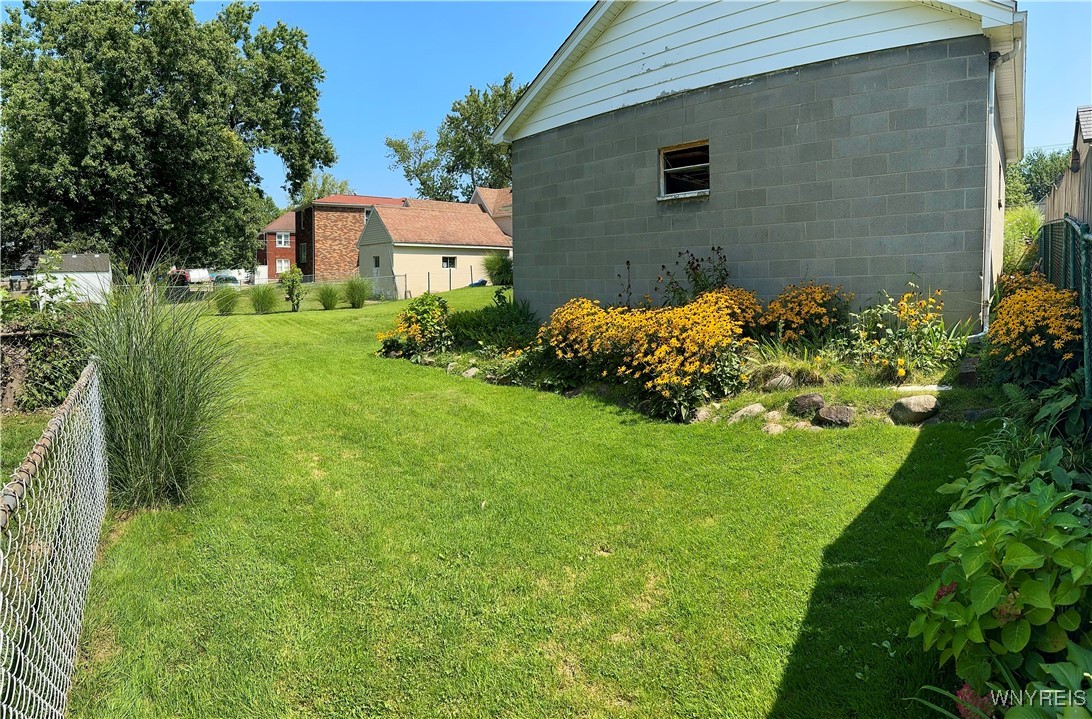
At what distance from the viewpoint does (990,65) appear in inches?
255

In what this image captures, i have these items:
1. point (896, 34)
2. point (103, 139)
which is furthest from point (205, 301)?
point (103, 139)

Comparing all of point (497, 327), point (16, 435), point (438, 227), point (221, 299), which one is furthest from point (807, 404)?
point (438, 227)

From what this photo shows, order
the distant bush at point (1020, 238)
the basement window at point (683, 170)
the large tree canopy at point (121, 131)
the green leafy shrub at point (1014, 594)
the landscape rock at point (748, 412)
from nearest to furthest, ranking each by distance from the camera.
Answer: the green leafy shrub at point (1014, 594) < the landscape rock at point (748, 412) < the basement window at point (683, 170) < the distant bush at point (1020, 238) < the large tree canopy at point (121, 131)

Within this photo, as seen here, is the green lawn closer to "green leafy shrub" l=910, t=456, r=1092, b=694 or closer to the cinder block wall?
"green leafy shrub" l=910, t=456, r=1092, b=694

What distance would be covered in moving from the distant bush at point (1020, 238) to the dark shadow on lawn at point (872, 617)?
848cm

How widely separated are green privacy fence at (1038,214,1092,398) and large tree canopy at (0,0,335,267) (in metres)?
23.5

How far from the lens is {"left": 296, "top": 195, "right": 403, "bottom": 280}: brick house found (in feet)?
131

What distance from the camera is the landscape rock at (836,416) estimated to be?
523 centimetres

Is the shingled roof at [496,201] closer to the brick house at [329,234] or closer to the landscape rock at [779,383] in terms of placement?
the brick house at [329,234]

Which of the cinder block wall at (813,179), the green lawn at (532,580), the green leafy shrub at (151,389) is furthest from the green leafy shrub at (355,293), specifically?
the green leafy shrub at (151,389)

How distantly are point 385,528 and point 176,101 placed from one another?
2411cm

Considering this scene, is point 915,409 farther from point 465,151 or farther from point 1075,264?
point 465,151

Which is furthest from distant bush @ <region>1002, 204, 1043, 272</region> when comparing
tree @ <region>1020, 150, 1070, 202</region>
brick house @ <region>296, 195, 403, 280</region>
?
tree @ <region>1020, 150, 1070, 202</region>

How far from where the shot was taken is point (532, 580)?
10.8 ft
